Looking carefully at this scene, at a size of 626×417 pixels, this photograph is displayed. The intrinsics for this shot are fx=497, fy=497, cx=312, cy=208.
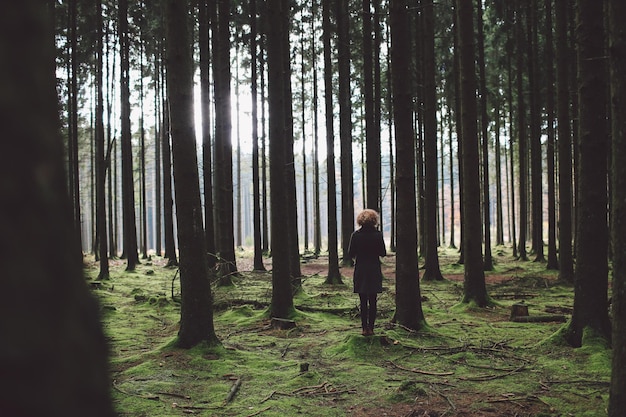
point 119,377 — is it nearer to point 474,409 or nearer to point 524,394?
point 474,409

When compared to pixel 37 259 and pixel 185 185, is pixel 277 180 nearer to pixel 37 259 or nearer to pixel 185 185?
pixel 185 185

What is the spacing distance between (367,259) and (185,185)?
290 cm

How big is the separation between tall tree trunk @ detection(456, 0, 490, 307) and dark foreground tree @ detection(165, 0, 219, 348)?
545 centimetres

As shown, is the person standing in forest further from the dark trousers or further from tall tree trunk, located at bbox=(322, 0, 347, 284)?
tall tree trunk, located at bbox=(322, 0, 347, 284)

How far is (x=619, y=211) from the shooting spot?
3500 millimetres

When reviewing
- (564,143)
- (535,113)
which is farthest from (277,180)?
(535,113)

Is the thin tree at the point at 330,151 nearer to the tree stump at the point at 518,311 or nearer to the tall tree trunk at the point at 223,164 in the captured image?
the tall tree trunk at the point at 223,164

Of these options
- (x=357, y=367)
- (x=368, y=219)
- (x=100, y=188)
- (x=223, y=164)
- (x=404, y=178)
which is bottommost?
(x=357, y=367)

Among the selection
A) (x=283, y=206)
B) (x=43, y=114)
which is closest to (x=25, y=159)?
(x=43, y=114)

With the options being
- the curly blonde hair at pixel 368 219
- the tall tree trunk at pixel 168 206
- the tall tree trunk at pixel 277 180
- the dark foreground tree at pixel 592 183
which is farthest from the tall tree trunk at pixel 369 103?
the dark foreground tree at pixel 592 183

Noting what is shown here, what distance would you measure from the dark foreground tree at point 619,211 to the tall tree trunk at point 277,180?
597 centimetres

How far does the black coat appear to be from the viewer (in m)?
7.45

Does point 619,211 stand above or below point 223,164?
below

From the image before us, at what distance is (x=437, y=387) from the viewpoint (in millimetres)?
5336
